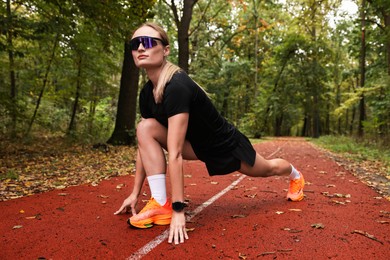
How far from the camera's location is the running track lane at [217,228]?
2533mm

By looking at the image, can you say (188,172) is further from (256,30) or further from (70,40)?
(256,30)

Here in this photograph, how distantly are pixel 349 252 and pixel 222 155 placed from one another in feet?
4.77

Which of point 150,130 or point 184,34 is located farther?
point 184,34

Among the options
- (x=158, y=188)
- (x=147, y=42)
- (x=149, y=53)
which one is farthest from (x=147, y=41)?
(x=158, y=188)

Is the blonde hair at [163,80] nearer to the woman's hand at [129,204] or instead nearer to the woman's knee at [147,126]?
the woman's knee at [147,126]

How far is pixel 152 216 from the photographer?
307 cm

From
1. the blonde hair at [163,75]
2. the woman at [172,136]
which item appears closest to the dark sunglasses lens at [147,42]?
the woman at [172,136]

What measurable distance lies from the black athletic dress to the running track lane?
645 millimetres

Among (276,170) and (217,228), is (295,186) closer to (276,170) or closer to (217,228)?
(276,170)

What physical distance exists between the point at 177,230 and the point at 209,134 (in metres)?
1.06

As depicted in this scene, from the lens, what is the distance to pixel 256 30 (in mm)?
27578

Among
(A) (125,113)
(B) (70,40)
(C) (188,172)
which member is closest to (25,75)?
(B) (70,40)

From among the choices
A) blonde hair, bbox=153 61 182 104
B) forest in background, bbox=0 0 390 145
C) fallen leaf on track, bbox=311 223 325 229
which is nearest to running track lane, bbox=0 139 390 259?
fallen leaf on track, bbox=311 223 325 229

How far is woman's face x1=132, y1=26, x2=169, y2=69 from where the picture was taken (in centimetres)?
298
